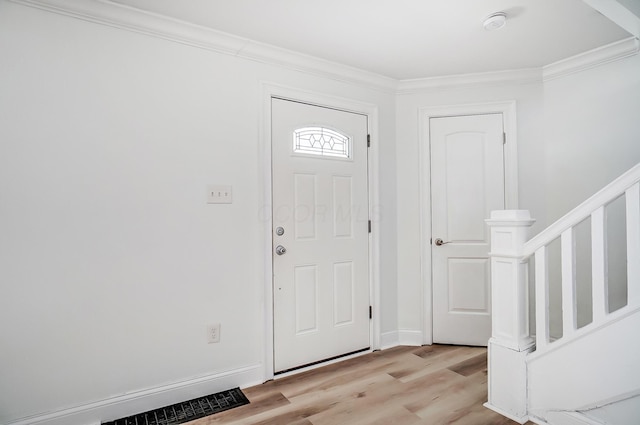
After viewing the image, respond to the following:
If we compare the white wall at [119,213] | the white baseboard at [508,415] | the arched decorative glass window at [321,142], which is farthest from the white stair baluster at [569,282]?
the white wall at [119,213]

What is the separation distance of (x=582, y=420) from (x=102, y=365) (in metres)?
2.52

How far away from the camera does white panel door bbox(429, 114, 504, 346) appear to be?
2967 millimetres

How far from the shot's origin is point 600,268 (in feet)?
5.48

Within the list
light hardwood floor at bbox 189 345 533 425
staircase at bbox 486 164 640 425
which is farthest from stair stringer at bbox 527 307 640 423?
light hardwood floor at bbox 189 345 533 425

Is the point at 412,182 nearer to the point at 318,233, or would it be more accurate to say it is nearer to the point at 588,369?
the point at 318,233

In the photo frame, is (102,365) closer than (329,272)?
Yes

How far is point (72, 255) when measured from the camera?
1.84m

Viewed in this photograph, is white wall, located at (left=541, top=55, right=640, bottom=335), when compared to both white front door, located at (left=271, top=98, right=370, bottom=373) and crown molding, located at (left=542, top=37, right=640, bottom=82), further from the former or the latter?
white front door, located at (left=271, top=98, right=370, bottom=373)

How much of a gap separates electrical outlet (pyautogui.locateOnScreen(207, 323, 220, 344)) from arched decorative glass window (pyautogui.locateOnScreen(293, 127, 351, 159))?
1.34m

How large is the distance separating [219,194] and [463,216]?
2.07 metres

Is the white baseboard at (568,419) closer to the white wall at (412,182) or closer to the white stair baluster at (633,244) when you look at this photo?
the white stair baluster at (633,244)

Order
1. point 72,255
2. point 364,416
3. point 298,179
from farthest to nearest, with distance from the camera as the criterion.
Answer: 1. point 298,179
2. point 364,416
3. point 72,255

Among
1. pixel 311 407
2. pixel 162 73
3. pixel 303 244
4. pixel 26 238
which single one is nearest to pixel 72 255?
pixel 26 238

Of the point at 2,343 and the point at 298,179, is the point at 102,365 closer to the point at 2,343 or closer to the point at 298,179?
the point at 2,343
